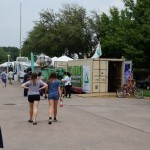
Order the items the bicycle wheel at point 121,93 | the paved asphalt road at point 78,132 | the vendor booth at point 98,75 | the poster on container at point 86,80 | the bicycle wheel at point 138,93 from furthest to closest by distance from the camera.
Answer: the poster on container at point 86,80, the vendor booth at point 98,75, the bicycle wheel at point 121,93, the bicycle wheel at point 138,93, the paved asphalt road at point 78,132

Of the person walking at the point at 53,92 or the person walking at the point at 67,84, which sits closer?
the person walking at the point at 53,92

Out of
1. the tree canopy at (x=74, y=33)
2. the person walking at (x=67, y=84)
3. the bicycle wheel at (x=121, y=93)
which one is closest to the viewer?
the person walking at (x=67, y=84)

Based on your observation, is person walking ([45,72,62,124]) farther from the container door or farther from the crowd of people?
the container door

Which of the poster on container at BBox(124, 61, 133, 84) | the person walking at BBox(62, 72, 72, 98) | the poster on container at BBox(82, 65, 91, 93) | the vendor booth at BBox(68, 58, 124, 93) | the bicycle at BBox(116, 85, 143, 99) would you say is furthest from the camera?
the poster on container at BBox(124, 61, 133, 84)

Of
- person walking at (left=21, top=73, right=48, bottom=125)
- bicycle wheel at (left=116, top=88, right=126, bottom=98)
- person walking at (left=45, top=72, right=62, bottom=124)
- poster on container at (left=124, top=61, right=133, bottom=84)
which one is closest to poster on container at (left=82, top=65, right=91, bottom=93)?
poster on container at (left=124, top=61, right=133, bottom=84)

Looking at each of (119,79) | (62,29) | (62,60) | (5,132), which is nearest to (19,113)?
(5,132)

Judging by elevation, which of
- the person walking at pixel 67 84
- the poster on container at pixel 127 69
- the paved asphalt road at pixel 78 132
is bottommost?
the paved asphalt road at pixel 78 132

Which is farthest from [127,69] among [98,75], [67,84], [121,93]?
[67,84]

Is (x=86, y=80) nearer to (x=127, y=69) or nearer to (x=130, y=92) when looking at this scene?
(x=127, y=69)

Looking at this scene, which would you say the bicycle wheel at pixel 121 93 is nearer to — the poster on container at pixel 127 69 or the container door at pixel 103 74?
the container door at pixel 103 74

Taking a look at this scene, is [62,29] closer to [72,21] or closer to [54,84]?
[72,21]

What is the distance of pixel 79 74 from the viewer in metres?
33.7

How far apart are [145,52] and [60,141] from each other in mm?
25254

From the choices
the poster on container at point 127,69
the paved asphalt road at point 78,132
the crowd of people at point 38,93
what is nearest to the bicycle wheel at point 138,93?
the poster on container at point 127,69
